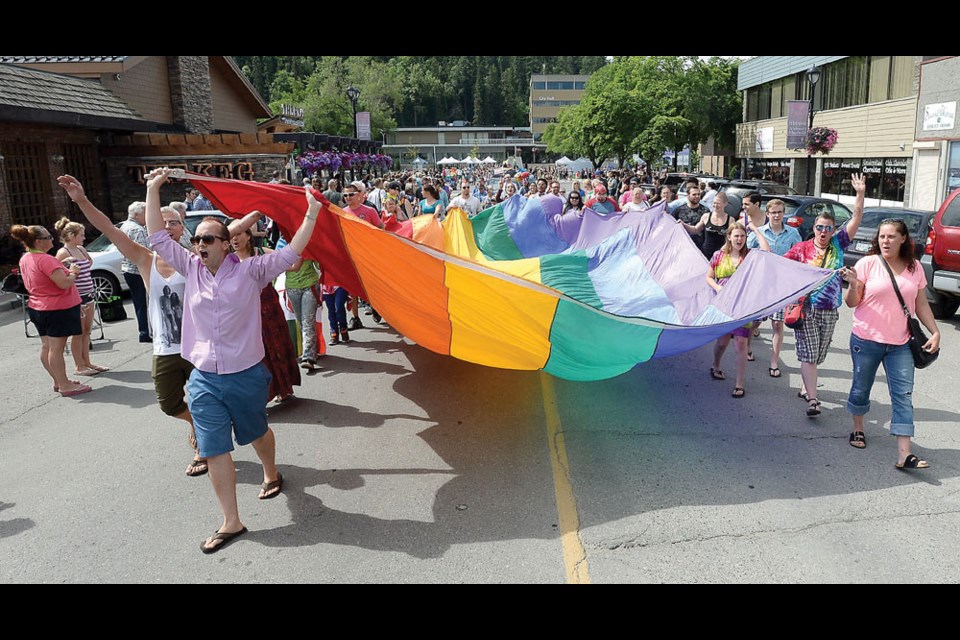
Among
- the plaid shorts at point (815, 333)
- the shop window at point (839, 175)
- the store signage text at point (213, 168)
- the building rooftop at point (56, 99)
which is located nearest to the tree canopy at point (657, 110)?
the shop window at point (839, 175)

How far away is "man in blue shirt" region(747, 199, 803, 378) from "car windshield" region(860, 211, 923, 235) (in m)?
4.15

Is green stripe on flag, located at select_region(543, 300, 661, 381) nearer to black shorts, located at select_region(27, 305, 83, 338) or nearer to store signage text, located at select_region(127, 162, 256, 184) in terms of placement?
black shorts, located at select_region(27, 305, 83, 338)

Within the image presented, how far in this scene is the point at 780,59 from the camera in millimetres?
35844

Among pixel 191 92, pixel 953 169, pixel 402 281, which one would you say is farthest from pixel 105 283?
pixel 953 169

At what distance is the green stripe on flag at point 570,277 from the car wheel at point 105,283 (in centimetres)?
835

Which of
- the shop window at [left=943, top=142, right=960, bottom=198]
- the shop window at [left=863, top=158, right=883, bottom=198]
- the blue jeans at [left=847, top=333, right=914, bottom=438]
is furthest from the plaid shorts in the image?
the shop window at [left=863, top=158, right=883, bottom=198]

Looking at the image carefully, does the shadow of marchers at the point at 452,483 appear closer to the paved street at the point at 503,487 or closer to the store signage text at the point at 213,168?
the paved street at the point at 503,487

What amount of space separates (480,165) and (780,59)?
1633 inches

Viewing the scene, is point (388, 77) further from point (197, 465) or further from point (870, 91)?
point (197, 465)

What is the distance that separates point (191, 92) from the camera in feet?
82.9

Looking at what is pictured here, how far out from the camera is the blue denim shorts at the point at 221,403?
4082 millimetres

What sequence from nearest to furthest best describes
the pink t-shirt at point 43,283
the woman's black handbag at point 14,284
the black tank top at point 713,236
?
the pink t-shirt at point 43,283 < the black tank top at point 713,236 < the woman's black handbag at point 14,284

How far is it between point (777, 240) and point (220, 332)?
19.5 feet

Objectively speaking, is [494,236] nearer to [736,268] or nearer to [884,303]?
[736,268]
